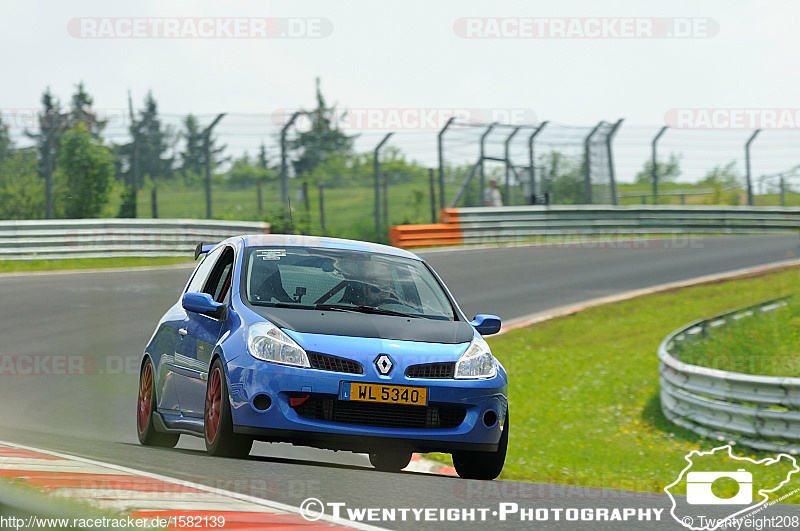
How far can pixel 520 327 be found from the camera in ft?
59.0

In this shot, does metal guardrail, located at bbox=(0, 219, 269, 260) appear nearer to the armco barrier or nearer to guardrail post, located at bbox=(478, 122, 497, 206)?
the armco barrier

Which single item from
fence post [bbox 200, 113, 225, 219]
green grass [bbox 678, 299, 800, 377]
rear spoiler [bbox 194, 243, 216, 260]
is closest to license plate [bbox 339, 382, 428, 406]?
rear spoiler [bbox 194, 243, 216, 260]

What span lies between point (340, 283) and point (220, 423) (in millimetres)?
1336

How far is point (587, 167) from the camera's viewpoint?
2941 centimetres

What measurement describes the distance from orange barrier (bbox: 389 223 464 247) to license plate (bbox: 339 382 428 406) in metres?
18.6

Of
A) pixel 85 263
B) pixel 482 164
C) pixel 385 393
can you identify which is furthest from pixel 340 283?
pixel 482 164

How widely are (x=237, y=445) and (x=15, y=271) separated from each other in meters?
16.1

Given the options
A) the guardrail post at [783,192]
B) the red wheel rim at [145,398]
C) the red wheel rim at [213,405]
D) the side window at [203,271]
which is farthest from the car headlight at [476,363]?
the guardrail post at [783,192]

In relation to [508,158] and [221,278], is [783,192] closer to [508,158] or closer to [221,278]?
[508,158]

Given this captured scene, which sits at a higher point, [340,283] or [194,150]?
[194,150]

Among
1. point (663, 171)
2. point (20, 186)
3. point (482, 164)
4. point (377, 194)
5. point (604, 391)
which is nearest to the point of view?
point (604, 391)

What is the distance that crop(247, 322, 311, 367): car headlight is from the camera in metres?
6.61

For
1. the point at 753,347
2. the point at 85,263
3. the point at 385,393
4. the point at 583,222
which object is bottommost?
the point at 753,347

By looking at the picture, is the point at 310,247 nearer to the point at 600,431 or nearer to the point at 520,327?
the point at 600,431
